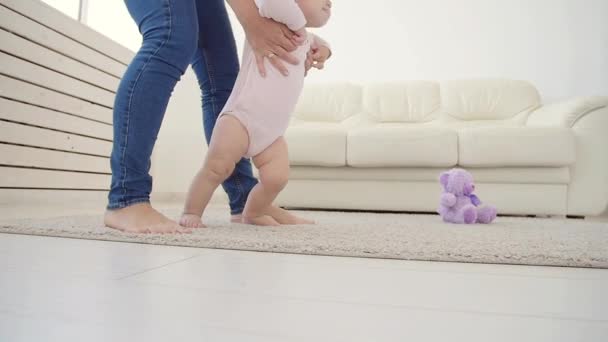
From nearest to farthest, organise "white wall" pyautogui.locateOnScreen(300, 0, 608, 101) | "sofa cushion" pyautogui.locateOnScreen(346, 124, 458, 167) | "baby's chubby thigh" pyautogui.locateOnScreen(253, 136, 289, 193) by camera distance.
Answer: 1. "baby's chubby thigh" pyautogui.locateOnScreen(253, 136, 289, 193)
2. "sofa cushion" pyautogui.locateOnScreen(346, 124, 458, 167)
3. "white wall" pyautogui.locateOnScreen(300, 0, 608, 101)

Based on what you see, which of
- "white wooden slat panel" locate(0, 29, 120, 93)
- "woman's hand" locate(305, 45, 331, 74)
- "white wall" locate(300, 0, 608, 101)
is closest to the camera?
"woman's hand" locate(305, 45, 331, 74)

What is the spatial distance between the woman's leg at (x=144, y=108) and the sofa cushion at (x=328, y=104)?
2.08 metres

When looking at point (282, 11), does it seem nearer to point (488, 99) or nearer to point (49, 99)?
point (49, 99)

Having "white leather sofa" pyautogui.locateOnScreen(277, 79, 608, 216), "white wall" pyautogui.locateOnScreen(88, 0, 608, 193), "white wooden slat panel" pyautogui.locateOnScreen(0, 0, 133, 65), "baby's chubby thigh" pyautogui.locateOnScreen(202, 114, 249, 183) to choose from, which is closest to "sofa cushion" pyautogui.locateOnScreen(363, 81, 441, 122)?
"white wall" pyautogui.locateOnScreen(88, 0, 608, 193)

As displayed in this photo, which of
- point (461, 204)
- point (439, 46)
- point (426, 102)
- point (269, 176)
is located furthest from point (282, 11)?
point (439, 46)

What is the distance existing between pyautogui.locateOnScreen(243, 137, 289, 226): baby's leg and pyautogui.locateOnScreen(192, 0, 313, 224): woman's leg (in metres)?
0.13

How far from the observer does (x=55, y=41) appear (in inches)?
93.3

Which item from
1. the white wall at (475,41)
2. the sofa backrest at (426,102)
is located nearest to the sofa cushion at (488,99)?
the sofa backrest at (426,102)

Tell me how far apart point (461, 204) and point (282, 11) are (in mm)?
972

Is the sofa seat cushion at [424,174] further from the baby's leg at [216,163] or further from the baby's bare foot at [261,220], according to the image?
the baby's leg at [216,163]

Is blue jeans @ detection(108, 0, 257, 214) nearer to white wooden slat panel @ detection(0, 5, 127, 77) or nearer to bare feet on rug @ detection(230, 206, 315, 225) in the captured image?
bare feet on rug @ detection(230, 206, 315, 225)

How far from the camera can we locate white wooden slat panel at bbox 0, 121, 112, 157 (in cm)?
211

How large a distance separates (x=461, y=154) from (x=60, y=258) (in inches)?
77.2

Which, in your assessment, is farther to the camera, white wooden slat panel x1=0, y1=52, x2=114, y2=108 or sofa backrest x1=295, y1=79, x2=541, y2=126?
sofa backrest x1=295, y1=79, x2=541, y2=126
